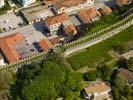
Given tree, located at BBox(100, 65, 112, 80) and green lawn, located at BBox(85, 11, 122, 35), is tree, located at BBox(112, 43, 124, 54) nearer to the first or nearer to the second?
green lawn, located at BBox(85, 11, 122, 35)

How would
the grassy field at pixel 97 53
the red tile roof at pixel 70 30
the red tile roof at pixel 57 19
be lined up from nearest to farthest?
the grassy field at pixel 97 53, the red tile roof at pixel 70 30, the red tile roof at pixel 57 19

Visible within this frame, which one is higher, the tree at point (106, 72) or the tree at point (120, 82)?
the tree at point (106, 72)

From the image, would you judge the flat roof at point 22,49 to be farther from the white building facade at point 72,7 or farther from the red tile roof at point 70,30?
the white building facade at point 72,7

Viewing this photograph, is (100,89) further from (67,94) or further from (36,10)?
(36,10)

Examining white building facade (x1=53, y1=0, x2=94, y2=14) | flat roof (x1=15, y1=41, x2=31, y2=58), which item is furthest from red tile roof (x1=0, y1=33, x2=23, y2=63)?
white building facade (x1=53, y1=0, x2=94, y2=14)

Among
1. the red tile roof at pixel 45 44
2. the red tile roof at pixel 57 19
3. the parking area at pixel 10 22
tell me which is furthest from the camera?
the parking area at pixel 10 22

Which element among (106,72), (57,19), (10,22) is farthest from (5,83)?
(10,22)

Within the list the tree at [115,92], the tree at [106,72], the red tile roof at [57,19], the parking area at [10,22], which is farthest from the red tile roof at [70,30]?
the tree at [115,92]

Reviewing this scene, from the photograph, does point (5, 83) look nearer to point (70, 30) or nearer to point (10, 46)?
point (10, 46)
